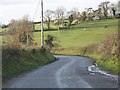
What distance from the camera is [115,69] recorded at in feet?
89.0

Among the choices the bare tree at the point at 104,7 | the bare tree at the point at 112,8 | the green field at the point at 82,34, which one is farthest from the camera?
the bare tree at the point at 104,7

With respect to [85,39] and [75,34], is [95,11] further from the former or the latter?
[85,39]

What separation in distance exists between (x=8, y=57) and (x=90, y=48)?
53.4 metres

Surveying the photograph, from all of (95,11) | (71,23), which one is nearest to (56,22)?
(71,23)

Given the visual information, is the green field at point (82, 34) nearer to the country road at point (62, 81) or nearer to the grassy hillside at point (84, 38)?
the grassy hillside at point (84, 38)

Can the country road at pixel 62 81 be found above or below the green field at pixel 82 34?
above

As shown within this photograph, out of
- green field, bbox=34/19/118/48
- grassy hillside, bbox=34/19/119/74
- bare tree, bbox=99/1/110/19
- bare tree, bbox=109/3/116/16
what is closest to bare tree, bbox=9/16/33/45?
grassy hillside, bbox=34/19/119/74

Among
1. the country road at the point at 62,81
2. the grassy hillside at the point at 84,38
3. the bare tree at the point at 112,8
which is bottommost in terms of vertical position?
the grassy hillside at the point at 84,38

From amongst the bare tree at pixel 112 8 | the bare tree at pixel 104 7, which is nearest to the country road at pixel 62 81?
the bare tree at pixel 112 8

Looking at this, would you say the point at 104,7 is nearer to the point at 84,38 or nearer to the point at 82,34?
the point at 82,34

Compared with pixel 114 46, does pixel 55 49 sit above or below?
below

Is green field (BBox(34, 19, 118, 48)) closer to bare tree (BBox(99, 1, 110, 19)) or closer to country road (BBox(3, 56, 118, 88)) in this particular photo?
bare tree (BBox(99, 1, 110, 19))

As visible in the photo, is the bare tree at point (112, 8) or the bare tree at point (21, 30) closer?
→ the bare tree at point (21, 30)

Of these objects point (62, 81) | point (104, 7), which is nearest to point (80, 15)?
point (104, 7)
